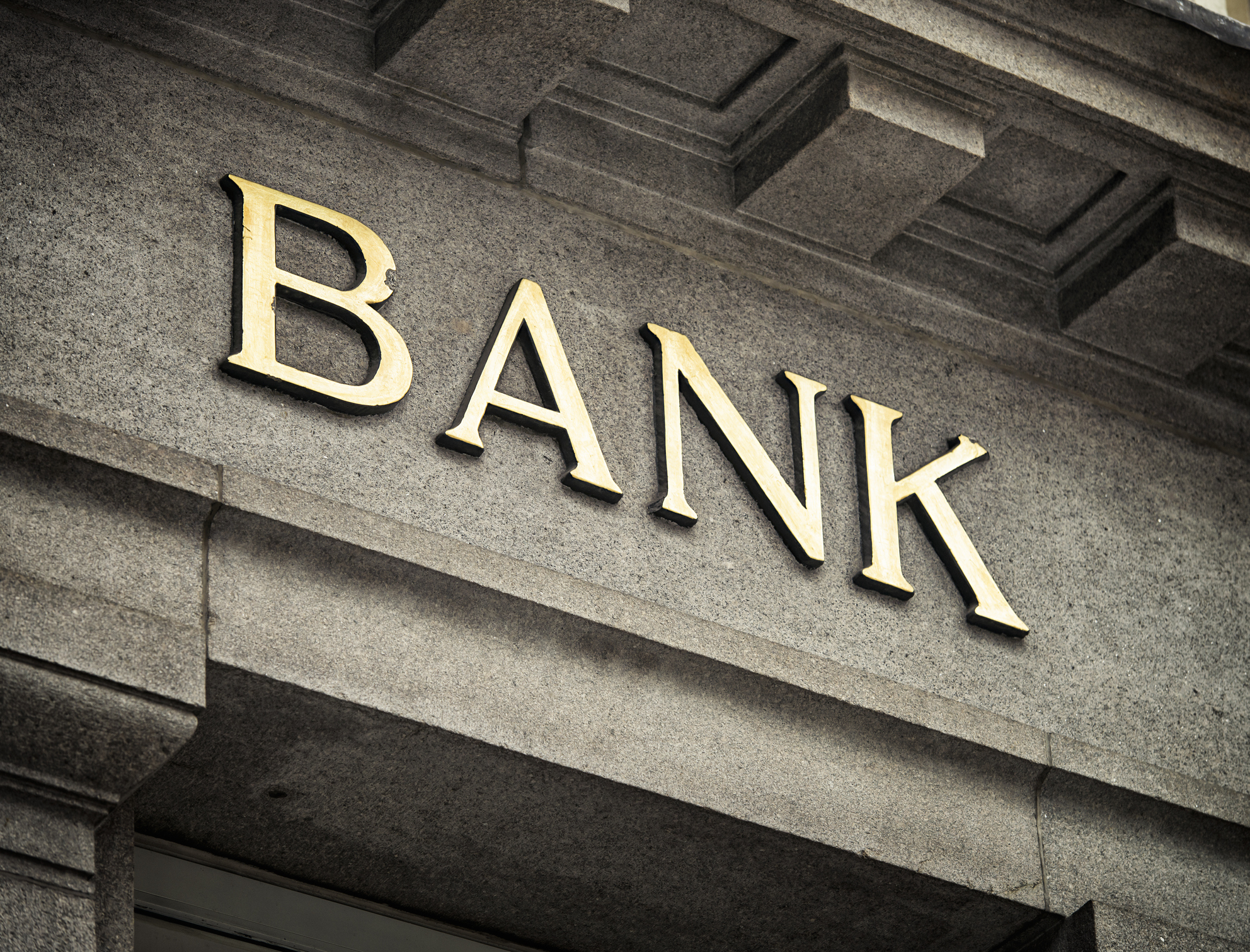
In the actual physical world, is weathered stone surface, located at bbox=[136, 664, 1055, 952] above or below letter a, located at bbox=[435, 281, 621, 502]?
below

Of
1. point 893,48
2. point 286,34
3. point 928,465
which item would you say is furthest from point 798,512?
point 286,34

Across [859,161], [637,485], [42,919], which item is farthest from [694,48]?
[42,919]

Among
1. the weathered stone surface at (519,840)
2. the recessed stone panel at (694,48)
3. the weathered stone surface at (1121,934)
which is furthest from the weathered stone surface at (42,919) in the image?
the recessed stone panel at (694,48)

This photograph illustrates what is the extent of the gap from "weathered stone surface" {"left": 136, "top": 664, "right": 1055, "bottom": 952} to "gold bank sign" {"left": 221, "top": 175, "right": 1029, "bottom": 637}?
65 centimetres

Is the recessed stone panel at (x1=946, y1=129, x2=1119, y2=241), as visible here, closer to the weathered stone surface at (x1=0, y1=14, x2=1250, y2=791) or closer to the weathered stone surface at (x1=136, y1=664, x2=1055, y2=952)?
the weathered stone surface at (x1=0, y1=14, x2=1250, y2=791)

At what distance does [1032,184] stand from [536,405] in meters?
2.37

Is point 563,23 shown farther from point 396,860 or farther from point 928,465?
point 396,860

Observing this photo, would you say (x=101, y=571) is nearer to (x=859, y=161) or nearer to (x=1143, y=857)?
(x=859, y=161)

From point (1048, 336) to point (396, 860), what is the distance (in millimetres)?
3438

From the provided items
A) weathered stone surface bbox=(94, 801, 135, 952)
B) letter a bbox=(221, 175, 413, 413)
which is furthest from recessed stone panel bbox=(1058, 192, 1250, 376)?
weathered stone surface bbox=(94, 801, 135, 952)

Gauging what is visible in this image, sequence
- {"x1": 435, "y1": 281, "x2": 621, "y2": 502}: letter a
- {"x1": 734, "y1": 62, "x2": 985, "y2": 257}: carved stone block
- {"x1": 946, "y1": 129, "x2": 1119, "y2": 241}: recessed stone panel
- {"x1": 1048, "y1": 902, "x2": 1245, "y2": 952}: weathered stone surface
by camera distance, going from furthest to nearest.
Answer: {"x1": 946, "y1": 129, "x2": 1119, "y2": 241}: recessed stone panel, {"x1": 734, "y1": 62, "x2": 985, "y2": 257}: carved stone block, {"x1": 1048, "y1": 902, "x2": 1245, "y2": 952}: weathered stone surface, {"x1": 435, "y1": 281, "x2": 621, "y2": 502}: letter a

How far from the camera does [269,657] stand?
495cm

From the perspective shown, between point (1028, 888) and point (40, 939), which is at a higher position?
point (1028, 888)

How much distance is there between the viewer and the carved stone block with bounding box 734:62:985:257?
20.7 feet
